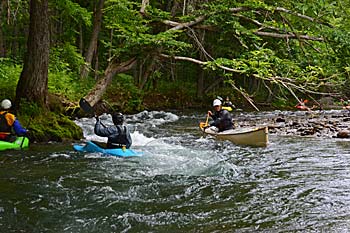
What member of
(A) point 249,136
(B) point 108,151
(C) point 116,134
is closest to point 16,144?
(B) point 108,151

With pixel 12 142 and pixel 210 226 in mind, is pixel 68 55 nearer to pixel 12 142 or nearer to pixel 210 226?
pixel 12 142

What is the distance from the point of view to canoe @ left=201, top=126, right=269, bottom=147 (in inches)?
416

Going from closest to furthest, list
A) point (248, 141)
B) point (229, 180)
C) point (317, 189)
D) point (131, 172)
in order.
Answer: point (317, 189), point (229, 180), point (131, 172), point (248, 141)

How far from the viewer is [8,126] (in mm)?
9305

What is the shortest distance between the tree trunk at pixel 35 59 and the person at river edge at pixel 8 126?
1.22 metres

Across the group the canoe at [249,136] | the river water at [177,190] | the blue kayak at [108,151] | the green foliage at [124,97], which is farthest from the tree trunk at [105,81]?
the green foliage at [124,97]

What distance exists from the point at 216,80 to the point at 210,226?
24.4 meters

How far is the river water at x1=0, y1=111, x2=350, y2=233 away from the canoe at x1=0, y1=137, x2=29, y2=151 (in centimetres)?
33

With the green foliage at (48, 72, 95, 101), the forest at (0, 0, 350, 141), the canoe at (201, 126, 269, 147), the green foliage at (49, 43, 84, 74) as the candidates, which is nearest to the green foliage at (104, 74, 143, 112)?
the forest at (0, 0, 350, 141)

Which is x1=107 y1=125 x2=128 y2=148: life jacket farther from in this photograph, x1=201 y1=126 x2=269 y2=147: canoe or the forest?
x1=201 y1=126 x2=269 y2=147: canoe

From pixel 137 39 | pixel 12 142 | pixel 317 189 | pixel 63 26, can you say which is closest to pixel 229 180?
pixel 317 189

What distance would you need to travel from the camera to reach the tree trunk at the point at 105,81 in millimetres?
13523

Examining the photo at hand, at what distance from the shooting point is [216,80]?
2856cm

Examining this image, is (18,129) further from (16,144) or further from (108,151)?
(108,151)
